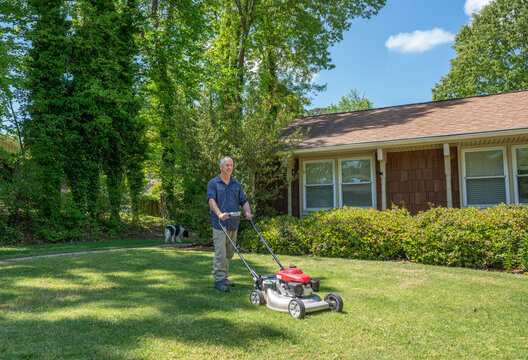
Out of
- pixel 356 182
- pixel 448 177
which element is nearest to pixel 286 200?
pixel 356 182

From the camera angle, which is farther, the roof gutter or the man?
the roof gutter

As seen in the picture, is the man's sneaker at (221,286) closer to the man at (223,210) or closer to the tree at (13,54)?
the man at (223,210)

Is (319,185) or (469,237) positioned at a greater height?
(319,185)

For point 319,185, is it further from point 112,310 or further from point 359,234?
point 112,310

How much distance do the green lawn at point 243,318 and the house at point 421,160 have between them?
3.98 meters

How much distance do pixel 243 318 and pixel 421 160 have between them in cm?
822

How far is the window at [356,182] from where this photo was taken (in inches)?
444

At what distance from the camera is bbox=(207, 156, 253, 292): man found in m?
5.39

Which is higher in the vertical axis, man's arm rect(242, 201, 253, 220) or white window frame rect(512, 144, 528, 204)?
white window frame rect(512, 144, 528, 204)

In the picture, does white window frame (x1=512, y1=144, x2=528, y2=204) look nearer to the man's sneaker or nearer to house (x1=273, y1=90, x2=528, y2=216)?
house (x1=273, y1=90, x2=528, y2=216)

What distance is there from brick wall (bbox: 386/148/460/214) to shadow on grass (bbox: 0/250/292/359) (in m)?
5.68

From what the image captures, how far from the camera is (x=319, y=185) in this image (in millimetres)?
11945

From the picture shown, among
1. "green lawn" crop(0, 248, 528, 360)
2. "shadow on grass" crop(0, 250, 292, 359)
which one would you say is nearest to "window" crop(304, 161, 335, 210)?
"green lawn" crop(0, 248, 528, 360)

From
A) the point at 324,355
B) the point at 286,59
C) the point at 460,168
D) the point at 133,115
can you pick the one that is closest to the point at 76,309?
the point at 324,355
